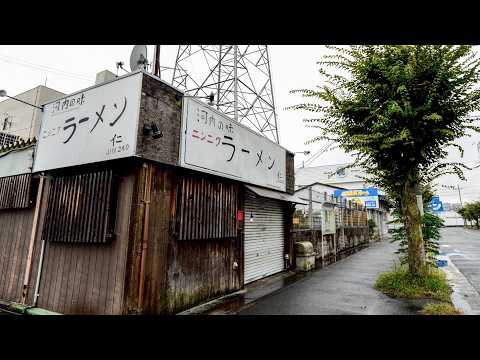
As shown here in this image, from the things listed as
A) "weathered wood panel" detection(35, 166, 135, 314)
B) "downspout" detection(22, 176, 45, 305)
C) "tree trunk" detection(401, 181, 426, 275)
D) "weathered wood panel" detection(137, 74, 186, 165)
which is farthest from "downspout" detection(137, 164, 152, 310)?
"tree trunk" detection(401, 181, 426, 275)

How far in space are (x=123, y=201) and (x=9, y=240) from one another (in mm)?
A: 4286

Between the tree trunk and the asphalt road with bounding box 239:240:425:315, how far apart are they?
1179mm

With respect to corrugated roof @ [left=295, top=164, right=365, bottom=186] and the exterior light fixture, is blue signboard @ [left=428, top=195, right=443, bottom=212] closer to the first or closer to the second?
the exterior light fixture

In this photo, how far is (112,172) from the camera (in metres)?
5.55

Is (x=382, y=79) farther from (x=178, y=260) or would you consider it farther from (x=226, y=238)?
(x=178, y=260)

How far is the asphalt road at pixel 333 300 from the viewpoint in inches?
235

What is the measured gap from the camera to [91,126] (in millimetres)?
5898

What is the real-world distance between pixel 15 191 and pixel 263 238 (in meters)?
7.53

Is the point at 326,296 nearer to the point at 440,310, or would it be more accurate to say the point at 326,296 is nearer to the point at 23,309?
the point at 440,310

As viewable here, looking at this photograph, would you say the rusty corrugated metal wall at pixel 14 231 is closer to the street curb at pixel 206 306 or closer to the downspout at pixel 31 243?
the downspout at pixel 31 243

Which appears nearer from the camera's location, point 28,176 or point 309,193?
point 28,176

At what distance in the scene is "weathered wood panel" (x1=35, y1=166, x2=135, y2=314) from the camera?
5227mm

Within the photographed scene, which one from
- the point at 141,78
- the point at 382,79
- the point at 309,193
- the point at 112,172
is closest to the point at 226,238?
the point at 112,172

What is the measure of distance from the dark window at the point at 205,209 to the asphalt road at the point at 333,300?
81.0 inches
